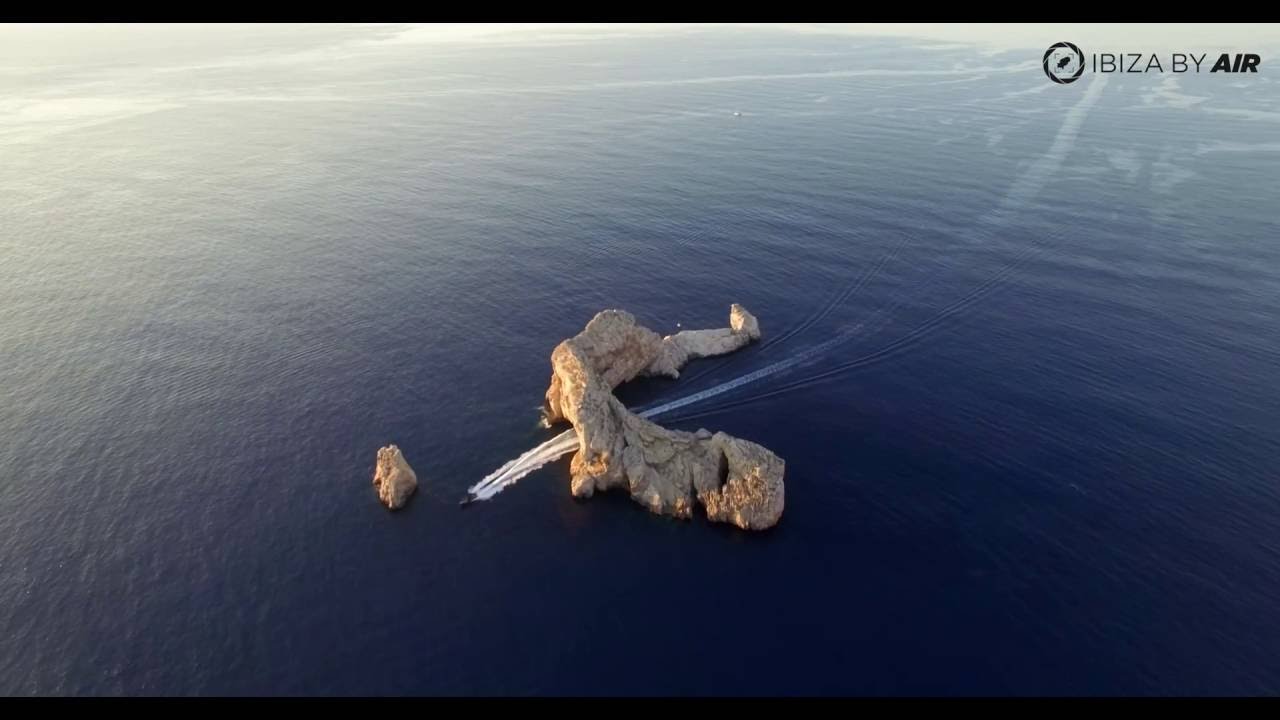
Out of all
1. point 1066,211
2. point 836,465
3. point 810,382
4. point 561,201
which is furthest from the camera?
point 561,201

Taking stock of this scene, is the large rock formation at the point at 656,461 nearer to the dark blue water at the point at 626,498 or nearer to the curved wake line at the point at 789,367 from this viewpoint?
the dark blue water at the point at 626,498

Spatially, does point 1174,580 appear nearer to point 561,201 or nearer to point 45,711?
point 45,711

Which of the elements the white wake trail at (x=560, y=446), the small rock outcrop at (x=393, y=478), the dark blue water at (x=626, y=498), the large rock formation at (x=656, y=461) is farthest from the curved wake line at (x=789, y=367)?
the small rock outcrop at (x=393, y=478)

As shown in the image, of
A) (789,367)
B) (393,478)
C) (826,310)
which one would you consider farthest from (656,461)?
(826,310)

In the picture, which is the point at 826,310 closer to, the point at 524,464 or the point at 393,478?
the point at 524,464

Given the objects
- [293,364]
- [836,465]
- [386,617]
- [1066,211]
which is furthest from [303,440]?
[1066,211]
